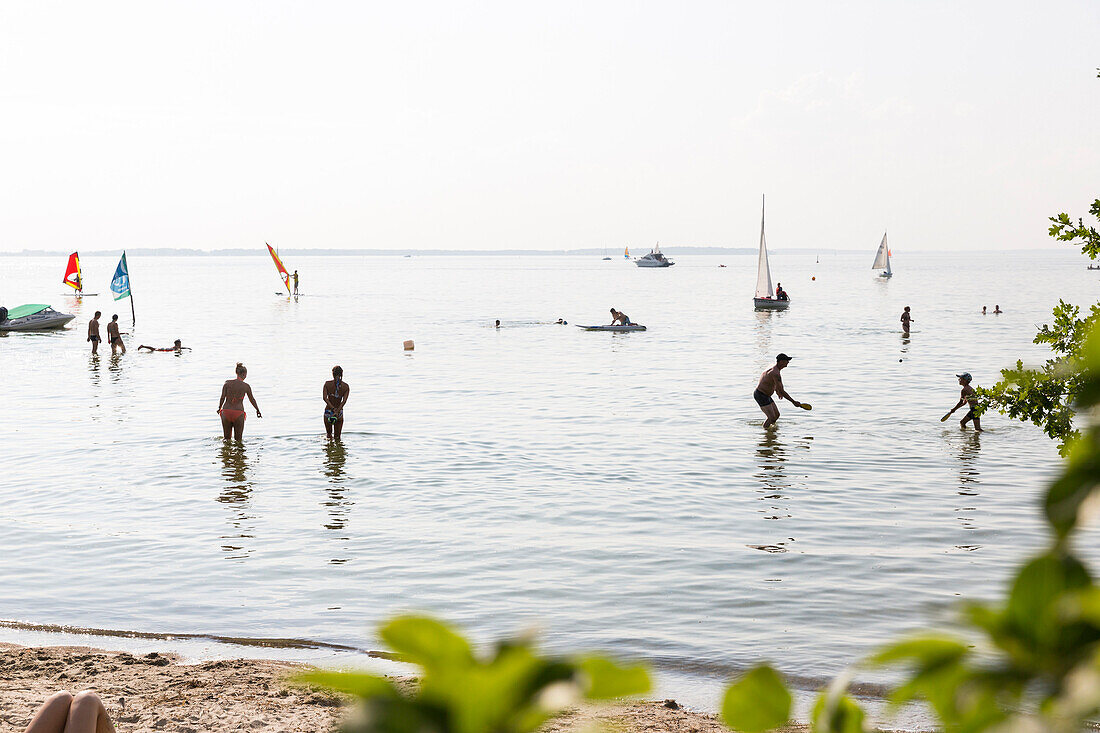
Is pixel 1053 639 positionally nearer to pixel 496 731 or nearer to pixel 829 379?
pixel 496 731

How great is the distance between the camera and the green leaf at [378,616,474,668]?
585mm

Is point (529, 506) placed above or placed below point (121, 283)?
below

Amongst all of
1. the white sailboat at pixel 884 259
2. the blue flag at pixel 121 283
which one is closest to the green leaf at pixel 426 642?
the blue flag at pixel 121 283

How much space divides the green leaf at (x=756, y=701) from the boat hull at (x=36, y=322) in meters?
59.7

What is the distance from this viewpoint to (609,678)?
65 cm

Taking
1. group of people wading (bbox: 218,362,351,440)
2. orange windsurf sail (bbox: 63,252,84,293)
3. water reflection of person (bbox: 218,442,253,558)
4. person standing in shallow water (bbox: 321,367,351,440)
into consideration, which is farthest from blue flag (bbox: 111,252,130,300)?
person standing in shallow water (bbox: 321,367,351,440)

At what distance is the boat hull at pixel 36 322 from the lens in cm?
5522

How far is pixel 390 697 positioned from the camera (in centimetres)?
59

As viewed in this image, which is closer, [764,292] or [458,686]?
[458,686]

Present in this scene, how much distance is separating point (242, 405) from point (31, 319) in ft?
131

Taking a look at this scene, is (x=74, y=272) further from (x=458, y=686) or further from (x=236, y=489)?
(x=458, y=686)

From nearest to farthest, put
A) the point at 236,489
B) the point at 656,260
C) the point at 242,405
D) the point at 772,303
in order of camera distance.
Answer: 1. the point at 236,489
2. the point at 242,405
3. the point at 772,303
4. the point at 656,260

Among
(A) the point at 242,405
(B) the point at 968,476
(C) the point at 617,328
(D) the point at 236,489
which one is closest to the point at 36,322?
(C) the point at 617,328

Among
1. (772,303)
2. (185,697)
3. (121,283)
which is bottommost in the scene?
(185,697)
